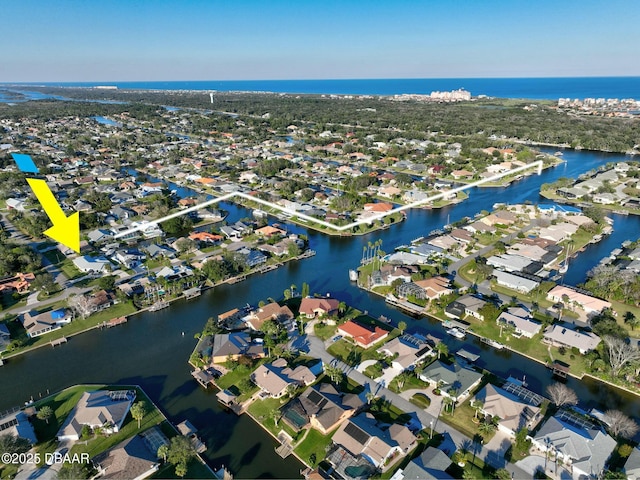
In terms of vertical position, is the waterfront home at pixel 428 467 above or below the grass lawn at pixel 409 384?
above

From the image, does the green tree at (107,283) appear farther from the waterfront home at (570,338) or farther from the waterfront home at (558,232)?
the waterfront home at (558,232)

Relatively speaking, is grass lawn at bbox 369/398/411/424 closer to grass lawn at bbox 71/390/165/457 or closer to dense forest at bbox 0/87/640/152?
grass lawn at bbox 71/390/165/457

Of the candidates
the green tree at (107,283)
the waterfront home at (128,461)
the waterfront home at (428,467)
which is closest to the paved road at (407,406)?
the waterfront home at (428,467)

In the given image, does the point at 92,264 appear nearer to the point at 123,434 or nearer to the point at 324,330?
the point at 123,434

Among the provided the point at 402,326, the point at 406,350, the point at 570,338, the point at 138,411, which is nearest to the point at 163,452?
the point at 138,411

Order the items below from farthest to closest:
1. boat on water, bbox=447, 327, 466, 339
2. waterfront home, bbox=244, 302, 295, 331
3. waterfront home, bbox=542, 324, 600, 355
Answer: waterfront home, bbox=244, 302, 295, 331, boat on water, bbox=447, 327, 466, 339, waterfront home, bbox=542, 324, 600, 355

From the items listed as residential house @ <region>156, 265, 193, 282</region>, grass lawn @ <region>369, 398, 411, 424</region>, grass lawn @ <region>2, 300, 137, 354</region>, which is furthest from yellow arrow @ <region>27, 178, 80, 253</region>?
residential house @ <region>156, 265, 193, 282</region>
